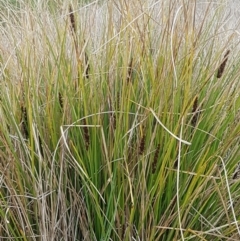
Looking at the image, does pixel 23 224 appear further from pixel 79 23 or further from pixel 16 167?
pixel 79 23

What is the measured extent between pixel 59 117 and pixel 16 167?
19cm

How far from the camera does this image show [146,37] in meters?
1.39

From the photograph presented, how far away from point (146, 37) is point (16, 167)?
523mm

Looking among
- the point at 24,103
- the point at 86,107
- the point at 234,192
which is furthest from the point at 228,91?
the point at 24,103

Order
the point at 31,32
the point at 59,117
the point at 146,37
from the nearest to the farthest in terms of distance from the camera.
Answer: the point at 59,117 < the point at 146,37 < the point at 31,32

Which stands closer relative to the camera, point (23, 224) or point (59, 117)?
point (23, 224)

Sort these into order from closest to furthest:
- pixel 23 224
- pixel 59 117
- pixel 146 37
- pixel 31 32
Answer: pixel 23 224, pixel 59 117, pixel 146 37, pixel 31 32

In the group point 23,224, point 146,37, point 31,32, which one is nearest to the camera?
point 23,224

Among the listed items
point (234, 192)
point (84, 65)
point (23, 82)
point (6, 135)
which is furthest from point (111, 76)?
point (234, 192)

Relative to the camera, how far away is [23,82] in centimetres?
129

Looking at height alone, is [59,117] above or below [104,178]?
above

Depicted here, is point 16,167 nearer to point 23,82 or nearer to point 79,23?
point 23,82

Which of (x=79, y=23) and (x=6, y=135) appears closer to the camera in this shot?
(x=6, y=135)

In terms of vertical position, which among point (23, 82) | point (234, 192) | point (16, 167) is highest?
point (23, 82)
